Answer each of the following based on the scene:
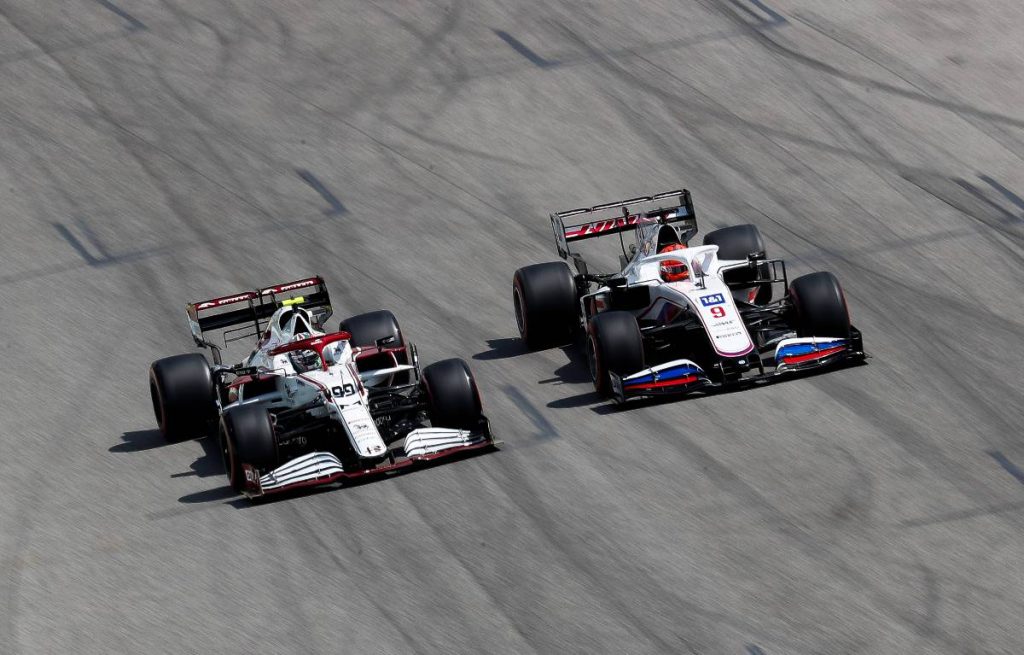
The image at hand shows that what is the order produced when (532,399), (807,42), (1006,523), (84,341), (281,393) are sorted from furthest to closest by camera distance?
1. (807,42)
2. (84,341)
3. (532,399)
4. (281,393)
5. (1006,523)

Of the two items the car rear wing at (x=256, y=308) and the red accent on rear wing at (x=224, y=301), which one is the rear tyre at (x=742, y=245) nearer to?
the car rear wing at (x=256, y=308)

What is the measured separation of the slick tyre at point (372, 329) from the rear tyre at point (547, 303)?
1.61 m

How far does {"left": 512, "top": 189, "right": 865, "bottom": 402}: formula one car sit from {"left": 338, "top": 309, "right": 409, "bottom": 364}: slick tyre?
5.50 feet

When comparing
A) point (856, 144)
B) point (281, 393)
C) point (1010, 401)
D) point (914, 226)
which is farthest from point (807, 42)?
point (281, 393)

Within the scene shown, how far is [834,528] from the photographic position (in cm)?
1318

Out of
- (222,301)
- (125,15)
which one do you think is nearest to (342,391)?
(222,301)

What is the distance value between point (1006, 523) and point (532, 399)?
207 inches

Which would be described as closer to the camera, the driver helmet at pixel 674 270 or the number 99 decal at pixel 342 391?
the number 99 decal at pixel 342 391

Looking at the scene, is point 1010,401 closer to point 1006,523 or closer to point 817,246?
point 1006,523

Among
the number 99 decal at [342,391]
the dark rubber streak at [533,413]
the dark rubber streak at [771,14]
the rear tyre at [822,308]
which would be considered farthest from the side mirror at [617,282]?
the dark rubber streak at [771,14]

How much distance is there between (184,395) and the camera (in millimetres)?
16000

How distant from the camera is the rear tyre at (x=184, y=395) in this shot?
16000mm

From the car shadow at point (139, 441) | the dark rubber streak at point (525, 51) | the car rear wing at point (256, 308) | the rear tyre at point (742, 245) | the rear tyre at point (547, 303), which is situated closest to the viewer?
the car shadow at point (139, 441)

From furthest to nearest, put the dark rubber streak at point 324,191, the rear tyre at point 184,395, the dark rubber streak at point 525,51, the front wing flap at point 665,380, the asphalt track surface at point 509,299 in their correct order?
the dark rubber streak at point 525,51 → the dark rubber streak at point 324,191 → the rear tyre at point 184,395 → the front wing flap at point 665,380 → the asphalt track surface at point 509,299
